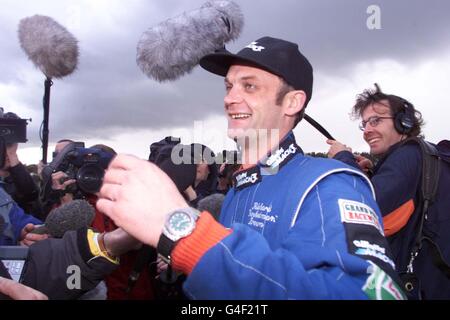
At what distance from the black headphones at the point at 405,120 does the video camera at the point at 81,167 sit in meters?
2.16

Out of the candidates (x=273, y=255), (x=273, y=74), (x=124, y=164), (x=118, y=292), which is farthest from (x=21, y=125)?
(x=273, y=255)

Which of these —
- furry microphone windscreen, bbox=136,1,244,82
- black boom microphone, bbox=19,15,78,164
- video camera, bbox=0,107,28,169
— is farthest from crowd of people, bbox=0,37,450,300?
black boom microphone, bbox=19,15,78,164

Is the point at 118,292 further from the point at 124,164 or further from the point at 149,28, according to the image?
the point at 124,164

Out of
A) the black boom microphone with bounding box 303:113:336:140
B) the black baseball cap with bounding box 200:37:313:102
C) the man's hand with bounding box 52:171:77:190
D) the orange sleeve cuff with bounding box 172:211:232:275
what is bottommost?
the man's hand with bounding box 52:171:77:190

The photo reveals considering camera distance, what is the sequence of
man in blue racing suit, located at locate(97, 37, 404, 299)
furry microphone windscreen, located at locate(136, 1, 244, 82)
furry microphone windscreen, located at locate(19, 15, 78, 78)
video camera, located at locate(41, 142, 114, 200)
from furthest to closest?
furry microphone windscreen, located at locate(19, 15, 78, 78), video camera, located at locate(41, 142, 114, 200), furry microphone windscreen, located at locate(136, 1, 244, 82), man in blue racing suit, located at locate(97, 37, 404, 299)

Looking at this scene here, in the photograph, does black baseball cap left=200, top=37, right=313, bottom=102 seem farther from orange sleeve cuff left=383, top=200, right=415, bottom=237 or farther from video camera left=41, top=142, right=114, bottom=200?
orange sleeve cuff left=383, top=200, right=415, bottom=237

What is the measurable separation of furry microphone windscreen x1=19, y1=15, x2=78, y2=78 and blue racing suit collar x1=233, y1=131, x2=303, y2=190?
2.60 metres

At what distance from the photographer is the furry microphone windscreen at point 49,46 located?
3.58 metres

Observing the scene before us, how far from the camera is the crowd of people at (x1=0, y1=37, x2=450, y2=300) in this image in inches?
35.6

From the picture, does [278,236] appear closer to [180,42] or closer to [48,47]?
[180,42]

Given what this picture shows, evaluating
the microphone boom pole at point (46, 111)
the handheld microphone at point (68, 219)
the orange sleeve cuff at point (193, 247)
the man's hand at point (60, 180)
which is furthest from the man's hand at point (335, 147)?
the microphone boom pole at point (46, 111)

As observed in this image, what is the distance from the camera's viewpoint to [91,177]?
7.09ft
